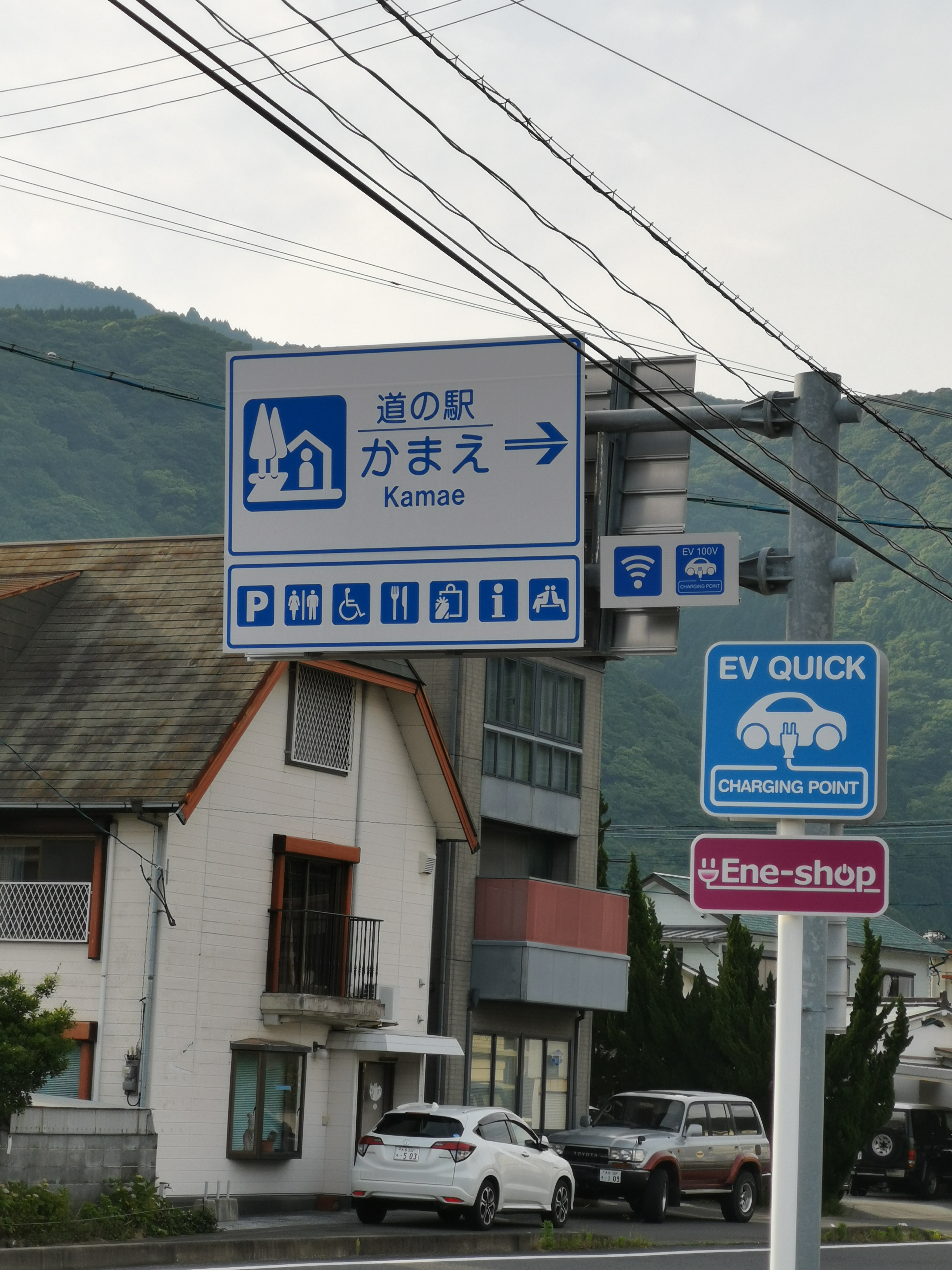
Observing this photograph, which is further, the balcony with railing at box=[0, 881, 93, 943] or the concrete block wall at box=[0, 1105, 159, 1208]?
the balcony with railing at box=[0, 881, 93, 943]

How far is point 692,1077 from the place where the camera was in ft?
110

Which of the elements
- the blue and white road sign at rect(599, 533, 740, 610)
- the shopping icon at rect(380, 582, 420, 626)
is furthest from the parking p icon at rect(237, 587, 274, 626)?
the blue and white road sign at rect(599, 533, 740, 610)

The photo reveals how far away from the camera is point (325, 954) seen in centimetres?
2623

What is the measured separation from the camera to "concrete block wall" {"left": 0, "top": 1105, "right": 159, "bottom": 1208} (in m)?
18.6

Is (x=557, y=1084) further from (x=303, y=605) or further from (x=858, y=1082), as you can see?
(x=303, y=605)

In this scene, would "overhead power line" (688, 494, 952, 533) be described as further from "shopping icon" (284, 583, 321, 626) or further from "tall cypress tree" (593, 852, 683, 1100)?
"tall cypress tree" (593, 852, 683, 1100)

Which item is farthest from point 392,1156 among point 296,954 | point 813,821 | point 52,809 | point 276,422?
point 813,821

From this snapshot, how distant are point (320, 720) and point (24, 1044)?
9295 millimetres

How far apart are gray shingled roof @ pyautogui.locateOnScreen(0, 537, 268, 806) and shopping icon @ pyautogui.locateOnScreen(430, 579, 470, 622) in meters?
11.4

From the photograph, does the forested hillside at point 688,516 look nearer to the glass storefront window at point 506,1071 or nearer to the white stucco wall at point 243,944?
the glass storefront window at point 506,1071

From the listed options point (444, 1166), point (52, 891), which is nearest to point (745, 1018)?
point (444, 1166)

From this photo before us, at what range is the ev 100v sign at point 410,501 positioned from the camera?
11.5 metres

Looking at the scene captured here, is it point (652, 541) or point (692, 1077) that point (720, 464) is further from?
point (652, 541)

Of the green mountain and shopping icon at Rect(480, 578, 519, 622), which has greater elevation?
the green mountain
